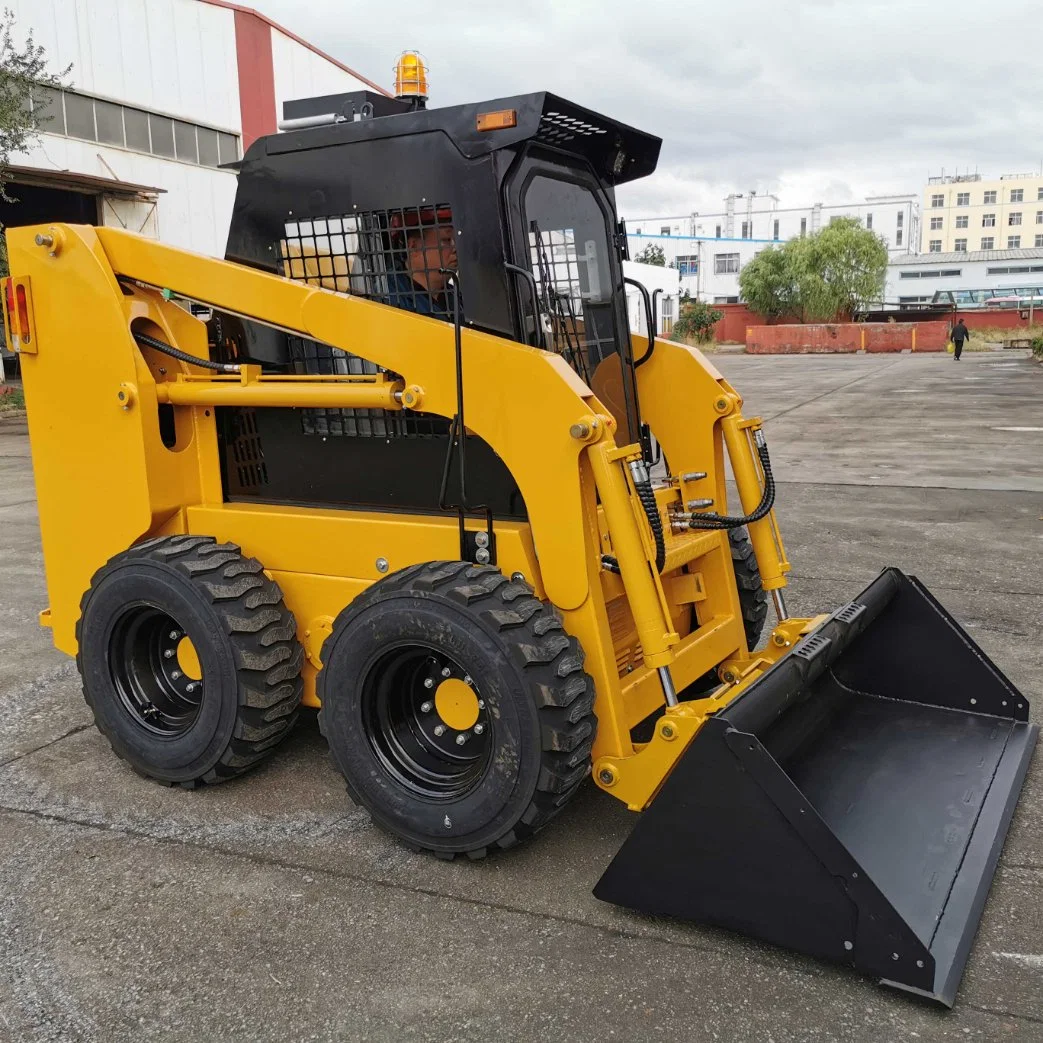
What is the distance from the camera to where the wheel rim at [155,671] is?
376cm

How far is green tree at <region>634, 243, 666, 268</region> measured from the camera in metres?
83.2

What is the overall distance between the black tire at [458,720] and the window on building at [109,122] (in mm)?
21483

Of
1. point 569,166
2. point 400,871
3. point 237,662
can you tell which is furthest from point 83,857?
point 569,166

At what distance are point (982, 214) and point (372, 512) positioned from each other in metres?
118

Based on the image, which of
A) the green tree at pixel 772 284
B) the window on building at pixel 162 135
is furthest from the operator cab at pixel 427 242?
the green tree at pixel 772 284

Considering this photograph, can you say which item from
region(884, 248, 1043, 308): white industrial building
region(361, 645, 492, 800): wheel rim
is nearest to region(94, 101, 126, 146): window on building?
region(361, 645, 492, 800): wheel rim

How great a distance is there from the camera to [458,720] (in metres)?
3.23

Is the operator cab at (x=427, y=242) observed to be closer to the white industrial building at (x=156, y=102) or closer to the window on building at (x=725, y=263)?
the white industrial building at (x=156, y=102)

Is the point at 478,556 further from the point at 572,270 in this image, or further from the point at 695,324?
the point at 695,324

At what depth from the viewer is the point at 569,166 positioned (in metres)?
3.69

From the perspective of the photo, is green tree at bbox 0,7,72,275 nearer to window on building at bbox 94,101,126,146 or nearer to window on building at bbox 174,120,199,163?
window on building at bbox 94,101,126,146

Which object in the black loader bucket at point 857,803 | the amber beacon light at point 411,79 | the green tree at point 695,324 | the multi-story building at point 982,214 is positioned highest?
the multi-story building at point 982,214

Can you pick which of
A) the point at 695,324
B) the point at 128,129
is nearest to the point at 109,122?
the point at 128,129

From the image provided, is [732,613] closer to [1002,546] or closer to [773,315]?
[1002,546]
